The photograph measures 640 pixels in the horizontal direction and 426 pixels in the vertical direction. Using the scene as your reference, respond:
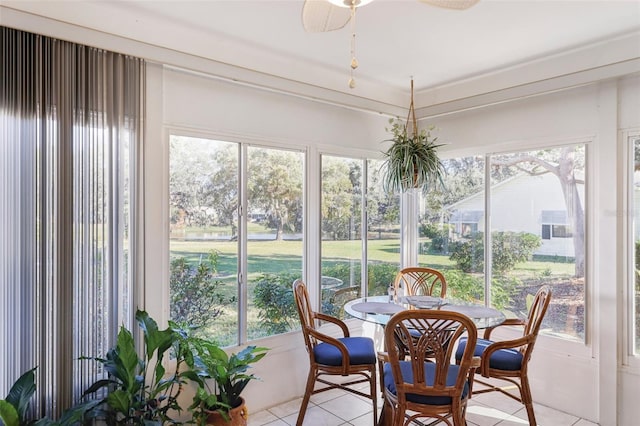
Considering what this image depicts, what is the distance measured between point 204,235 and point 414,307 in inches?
65.9

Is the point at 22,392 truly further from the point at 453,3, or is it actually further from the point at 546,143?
the point at 546,143

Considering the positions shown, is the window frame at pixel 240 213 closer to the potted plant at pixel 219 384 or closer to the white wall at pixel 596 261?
the potted plant at pixel 219 384

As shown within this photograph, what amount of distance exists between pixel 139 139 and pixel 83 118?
33 cm

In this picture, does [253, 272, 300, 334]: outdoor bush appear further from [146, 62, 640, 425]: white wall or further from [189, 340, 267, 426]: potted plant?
[189, 340, 267, 426]: potted plant

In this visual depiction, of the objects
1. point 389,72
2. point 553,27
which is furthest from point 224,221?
point 553,27

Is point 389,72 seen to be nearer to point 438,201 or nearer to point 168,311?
point 438,201

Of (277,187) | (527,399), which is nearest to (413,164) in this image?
(277,187)

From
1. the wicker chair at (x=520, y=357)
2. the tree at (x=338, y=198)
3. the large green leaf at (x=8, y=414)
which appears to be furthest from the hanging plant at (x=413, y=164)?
the large green leaf at (x=8, y=414)

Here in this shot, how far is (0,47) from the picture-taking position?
209cm

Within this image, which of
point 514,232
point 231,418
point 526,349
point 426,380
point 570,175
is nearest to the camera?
point 426,380

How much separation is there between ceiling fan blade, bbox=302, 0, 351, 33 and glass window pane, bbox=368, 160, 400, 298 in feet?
7.15

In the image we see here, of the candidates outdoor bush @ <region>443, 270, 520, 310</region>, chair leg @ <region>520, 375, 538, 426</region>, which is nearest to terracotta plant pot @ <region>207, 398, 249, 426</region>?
chair leg @ <region>520, 375, 538, 426</region>

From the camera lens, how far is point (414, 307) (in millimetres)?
2955

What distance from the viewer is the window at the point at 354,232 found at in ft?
12.2
